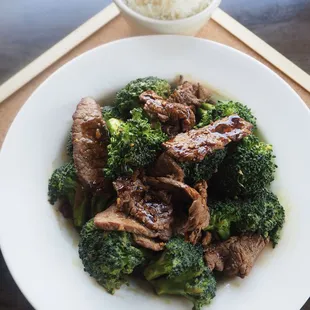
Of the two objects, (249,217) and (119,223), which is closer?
(119,223)

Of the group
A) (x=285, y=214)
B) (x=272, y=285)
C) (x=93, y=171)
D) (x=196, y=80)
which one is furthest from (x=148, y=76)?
(x=272, y=285)

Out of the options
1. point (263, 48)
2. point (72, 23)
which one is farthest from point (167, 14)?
point (72, 23)

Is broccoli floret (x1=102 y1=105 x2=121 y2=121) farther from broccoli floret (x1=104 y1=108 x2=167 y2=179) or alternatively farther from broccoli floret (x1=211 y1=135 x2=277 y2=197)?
broccoli floret (x1=211 y1=135 x2=277 y2=197)

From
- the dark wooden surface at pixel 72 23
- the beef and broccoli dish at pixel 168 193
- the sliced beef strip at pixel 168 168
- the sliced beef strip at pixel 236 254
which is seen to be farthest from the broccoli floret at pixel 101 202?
the dark wooden surface at pixel 72 23

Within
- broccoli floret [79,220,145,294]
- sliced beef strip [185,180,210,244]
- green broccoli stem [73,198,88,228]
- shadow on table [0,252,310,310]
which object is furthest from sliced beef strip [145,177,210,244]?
shadow on table [0,252,310,310]

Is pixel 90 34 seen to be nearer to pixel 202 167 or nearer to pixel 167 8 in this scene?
pixel 167 8

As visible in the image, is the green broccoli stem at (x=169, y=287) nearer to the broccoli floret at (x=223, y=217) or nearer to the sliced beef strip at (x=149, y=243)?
the sliced beef strip at (x=149, y=243)
